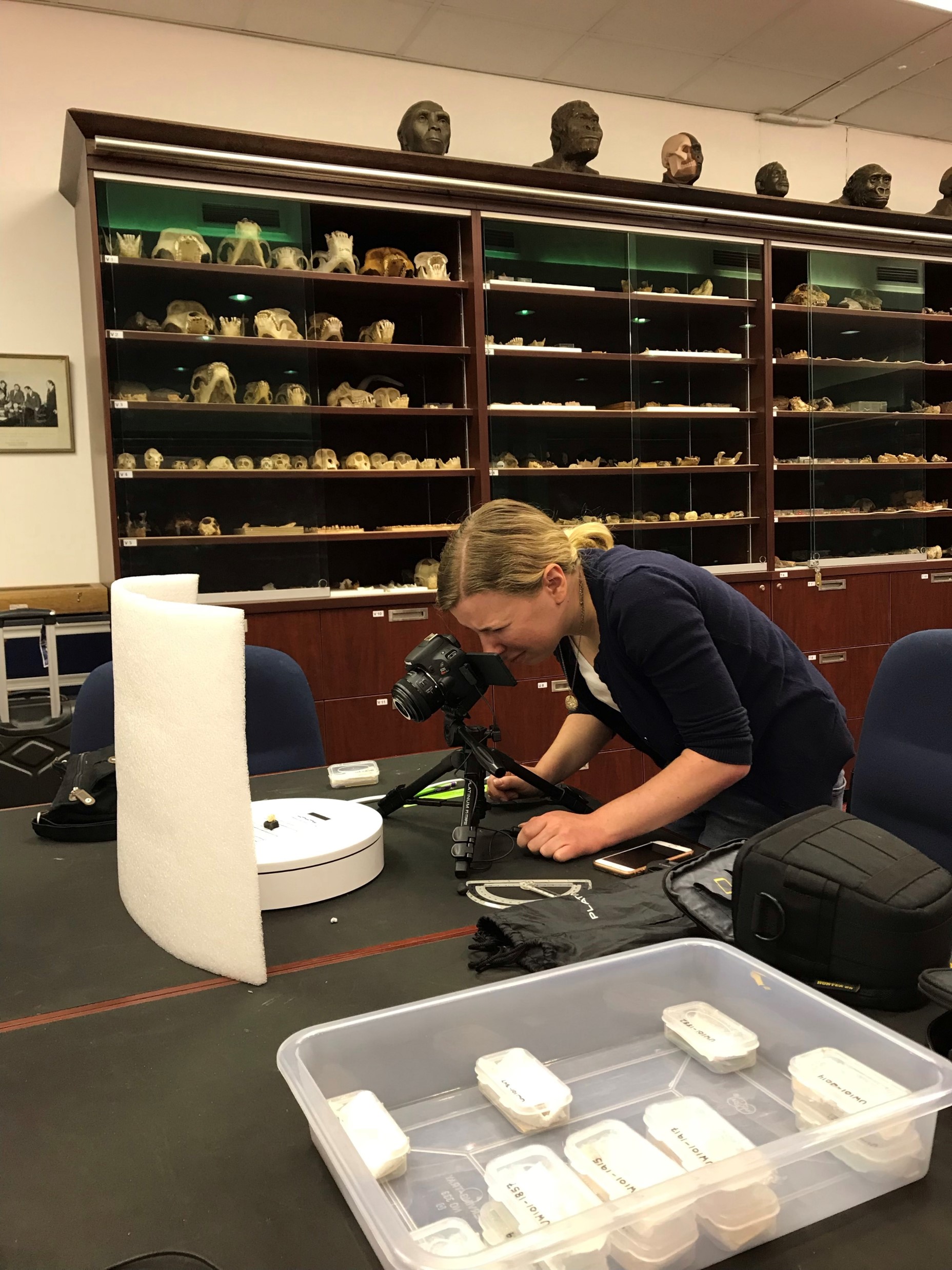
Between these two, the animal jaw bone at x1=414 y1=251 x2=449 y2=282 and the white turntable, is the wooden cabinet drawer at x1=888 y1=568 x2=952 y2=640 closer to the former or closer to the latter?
the animal jaw bone at x1=414 y1=251 x2=449 y2=282

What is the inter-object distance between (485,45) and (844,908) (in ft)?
13.9

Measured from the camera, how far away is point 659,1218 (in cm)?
56

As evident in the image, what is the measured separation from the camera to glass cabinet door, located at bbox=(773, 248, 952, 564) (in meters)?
4.36

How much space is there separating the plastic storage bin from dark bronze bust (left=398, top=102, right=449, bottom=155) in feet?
10.9

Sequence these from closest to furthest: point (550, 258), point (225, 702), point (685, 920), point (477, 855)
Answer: point (225, 702)
point (685, 920)
point (477, 855)
point (550, 258)

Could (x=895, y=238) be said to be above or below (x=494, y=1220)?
above

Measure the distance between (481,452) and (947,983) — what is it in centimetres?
310

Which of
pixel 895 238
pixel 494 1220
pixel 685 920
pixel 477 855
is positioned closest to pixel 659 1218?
pixel 494 1220

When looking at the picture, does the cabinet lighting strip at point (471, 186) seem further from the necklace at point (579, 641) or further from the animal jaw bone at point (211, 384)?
the necklace at point (579, 641)

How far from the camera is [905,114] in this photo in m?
4.98

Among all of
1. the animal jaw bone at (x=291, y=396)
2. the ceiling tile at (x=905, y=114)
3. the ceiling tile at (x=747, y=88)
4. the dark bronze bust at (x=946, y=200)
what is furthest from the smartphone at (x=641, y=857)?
the ceiling tile at (x=905, y=114)

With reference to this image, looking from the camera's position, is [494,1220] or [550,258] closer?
[494,1220]

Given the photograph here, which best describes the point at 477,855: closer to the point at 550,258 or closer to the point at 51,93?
the point at 550,258

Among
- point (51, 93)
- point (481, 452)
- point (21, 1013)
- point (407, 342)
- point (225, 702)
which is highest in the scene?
point (51, 93)
